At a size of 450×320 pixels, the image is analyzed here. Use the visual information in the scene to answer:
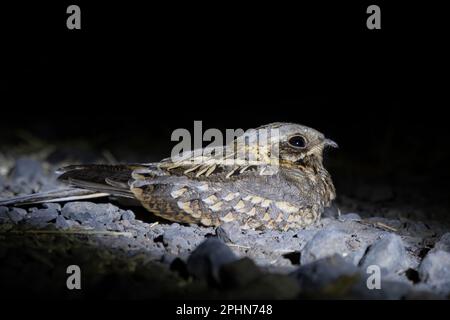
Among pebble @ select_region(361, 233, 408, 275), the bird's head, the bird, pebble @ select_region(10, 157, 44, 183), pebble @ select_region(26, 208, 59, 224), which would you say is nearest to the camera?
pebble @ select_region(361, 233, 408, 275)

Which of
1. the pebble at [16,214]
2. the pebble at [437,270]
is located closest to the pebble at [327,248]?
the pebble at [437,270]

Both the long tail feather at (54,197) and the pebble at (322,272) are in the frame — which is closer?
the pebble at (322,272)

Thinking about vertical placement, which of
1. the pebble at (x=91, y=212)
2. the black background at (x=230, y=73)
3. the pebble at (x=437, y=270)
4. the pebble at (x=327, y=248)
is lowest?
the pebble at (x=437, y=270)

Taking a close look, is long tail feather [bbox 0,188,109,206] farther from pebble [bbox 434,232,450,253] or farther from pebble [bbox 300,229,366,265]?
pebble [bbox 434,232,450,253]

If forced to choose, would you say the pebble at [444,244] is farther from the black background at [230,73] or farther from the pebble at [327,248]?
the black background at [230,73]

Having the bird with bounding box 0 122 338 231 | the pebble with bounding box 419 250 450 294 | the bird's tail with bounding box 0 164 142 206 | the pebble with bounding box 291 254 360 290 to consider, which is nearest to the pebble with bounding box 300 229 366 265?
the pebble with bounding box 291 254 360 290

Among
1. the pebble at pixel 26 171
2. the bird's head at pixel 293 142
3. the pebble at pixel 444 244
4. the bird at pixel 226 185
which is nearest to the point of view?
the pebble at pixel 444 244
